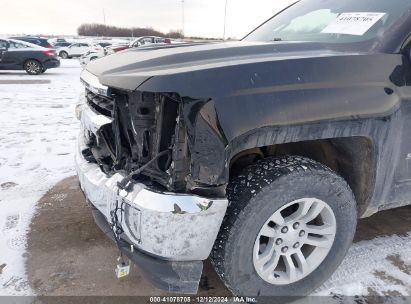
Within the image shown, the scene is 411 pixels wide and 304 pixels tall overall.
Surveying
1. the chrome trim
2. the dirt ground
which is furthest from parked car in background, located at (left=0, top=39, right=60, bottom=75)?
the chrome trim

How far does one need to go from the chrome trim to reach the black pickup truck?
0.7 inches

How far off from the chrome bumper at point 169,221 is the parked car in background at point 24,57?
14966 millimetres

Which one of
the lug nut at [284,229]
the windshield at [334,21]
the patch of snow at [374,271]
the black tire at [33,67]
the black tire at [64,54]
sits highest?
the windshield at [334,21]

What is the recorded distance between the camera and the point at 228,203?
1.96 m

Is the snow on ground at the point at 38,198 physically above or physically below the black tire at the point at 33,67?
above

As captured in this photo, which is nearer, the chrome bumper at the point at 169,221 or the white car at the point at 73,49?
the chrome bumper at the point at 169,221

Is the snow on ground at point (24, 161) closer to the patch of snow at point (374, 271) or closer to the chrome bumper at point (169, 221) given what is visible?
the chrome bumper at point (169, 221)

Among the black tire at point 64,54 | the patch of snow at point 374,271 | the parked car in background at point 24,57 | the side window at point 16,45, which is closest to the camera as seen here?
the patch of snow at point 374,271

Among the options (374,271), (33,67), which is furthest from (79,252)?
(33,67)

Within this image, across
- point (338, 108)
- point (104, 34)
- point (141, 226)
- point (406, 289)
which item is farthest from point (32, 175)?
point (104, 34)

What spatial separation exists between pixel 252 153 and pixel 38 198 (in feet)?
7.65

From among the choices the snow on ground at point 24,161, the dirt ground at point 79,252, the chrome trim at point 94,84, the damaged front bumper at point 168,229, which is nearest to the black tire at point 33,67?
the snow on ground at point 24,161

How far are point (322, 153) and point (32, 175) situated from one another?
315cm

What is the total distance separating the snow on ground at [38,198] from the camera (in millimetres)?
2488
